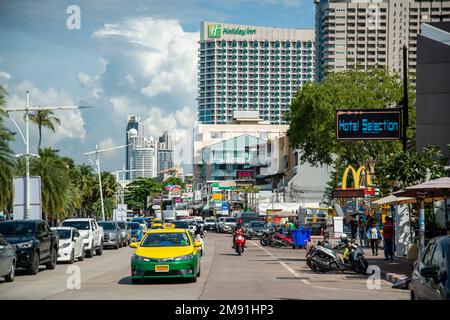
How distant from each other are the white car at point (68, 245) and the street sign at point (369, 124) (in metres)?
14.1

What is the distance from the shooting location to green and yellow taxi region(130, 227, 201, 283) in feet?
75.8

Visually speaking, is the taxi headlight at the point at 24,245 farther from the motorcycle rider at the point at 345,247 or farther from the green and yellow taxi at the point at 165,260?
the motorcycle rider at the point at 345,247

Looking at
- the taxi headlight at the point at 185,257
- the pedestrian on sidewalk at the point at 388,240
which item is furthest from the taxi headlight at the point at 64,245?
the pedestrian on sidewalk at the point at 388,240

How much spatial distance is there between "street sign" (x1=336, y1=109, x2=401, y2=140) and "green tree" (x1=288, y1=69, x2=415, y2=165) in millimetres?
27336

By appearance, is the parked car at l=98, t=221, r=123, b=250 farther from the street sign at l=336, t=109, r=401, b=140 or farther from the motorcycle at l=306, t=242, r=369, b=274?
the motorcycle at l=306, t=242, r=369, b=274

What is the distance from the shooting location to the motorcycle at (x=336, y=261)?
2816 cm

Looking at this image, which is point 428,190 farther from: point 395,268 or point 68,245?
point 68,245

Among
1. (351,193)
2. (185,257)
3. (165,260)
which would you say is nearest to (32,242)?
(165,260)

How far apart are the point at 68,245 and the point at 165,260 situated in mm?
12500

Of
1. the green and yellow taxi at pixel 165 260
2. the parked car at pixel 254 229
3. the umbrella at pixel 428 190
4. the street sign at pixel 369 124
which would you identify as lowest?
the parked car at pixel 254 229

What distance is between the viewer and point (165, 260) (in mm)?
23172

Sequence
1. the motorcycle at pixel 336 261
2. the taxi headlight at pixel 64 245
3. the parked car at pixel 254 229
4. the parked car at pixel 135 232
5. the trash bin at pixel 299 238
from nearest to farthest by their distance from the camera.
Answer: the motorcycle at pixel 336 261 → the taxi headlight at pixel 64 245 → the trash bin at pixel 299 238 → the parked car at pixel 135 232 → the parked car at pixel 254 229

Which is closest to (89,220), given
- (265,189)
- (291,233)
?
(291,233)
